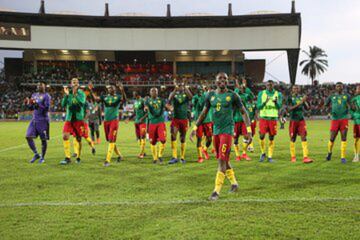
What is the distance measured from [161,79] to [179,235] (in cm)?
5770

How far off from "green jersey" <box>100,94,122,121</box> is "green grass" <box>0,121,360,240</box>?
5.78 feet

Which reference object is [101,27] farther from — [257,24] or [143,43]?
[257,24]

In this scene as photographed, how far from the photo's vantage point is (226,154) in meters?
7.52

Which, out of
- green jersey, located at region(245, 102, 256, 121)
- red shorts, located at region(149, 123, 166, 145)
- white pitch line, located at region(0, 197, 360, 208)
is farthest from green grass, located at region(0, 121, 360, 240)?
green jersey, located at region(245, 102, 256, 121)

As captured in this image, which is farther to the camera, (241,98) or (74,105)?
(241,98)

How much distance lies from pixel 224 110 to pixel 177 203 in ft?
6.69

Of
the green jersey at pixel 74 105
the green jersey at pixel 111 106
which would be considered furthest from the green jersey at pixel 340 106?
the green jersey at pixel 74 105

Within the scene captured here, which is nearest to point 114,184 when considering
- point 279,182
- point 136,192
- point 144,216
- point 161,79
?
point 136,192

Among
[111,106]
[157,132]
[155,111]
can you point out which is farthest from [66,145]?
[155,111]

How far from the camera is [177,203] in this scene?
7117 millimetres

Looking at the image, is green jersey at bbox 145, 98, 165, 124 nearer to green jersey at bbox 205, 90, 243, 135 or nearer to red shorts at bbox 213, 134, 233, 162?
green jersey at bbox 205, 90, 243, 135

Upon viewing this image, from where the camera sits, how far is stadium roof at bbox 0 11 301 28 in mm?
60031

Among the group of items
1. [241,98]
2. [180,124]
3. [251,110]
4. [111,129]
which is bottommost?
[111,129]

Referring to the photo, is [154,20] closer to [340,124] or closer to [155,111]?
[155,111]
